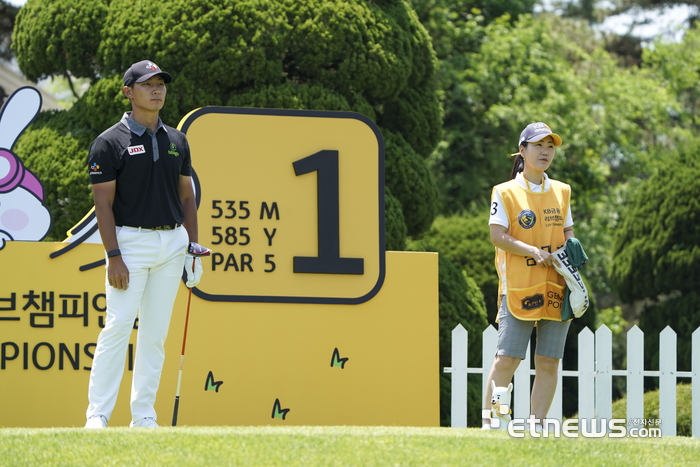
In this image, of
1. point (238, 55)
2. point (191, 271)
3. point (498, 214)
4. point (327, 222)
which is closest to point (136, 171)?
point (191, 271)

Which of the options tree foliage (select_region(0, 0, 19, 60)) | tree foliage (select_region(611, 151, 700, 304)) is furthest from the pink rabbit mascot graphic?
tree foliage (select_region(0, 0, 19, 60))

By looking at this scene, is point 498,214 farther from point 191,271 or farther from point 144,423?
point 144,423

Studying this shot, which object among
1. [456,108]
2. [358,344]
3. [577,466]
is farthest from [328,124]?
[456,108]

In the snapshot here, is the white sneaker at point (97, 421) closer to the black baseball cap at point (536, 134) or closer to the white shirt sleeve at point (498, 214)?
the white shirt sleeve at point (498, 214)

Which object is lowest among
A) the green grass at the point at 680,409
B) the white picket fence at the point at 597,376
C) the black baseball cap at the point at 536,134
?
the green grass at the point at 680,409

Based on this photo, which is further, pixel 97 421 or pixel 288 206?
pixel 288 206

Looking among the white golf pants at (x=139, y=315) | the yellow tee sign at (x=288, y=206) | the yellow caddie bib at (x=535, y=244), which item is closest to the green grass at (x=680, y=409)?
the yellow tee sign at (x=288, y=206)

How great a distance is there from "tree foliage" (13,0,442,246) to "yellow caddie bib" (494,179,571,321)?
411 cm

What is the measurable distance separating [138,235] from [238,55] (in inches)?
174

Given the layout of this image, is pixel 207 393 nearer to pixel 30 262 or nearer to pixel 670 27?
pixel 30 262

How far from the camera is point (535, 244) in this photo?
4.59 m

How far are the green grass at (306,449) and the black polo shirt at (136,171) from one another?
3.54 feet

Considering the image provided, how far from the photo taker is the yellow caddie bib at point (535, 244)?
4469mm

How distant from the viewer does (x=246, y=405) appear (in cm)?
588
